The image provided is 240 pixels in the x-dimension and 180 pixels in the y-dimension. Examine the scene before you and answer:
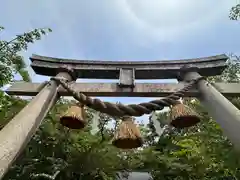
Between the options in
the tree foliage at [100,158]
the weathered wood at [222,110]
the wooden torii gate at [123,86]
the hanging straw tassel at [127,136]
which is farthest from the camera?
the tree foliage at [100,158]

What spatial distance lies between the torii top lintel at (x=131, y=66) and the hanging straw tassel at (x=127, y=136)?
0.83 meters

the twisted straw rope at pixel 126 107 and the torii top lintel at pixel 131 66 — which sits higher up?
the torii top lintel at pixel 131 66

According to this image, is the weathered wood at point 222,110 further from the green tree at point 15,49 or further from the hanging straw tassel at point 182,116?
the green tree at point 15,49

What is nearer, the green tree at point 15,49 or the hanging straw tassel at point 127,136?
the hanging straw tassel at point 127,136

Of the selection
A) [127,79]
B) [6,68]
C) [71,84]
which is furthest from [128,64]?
[6,68]

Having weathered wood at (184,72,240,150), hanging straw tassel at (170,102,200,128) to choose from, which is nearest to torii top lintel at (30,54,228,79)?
weathered wood at (184,72,240,150)

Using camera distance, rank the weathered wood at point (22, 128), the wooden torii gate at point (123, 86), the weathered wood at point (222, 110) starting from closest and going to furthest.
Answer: the weathered wood at point (22, 128) → the weathered wood at point (222, 110) → the wooden torii gate at point (123, 86)

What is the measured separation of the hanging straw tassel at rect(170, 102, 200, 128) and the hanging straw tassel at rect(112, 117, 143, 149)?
0.39 metres

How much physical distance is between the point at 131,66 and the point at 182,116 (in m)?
0.92

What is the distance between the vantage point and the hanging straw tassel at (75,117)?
250 cm

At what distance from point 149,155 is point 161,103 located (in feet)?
9.58

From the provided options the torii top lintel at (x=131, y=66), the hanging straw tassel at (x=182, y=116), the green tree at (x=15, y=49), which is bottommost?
the hanging straw tassel at (x=182, y=116)

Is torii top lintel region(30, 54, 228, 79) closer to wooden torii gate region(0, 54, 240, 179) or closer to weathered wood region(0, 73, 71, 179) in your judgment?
wooden torii gate region(0, 54, 240, 179)

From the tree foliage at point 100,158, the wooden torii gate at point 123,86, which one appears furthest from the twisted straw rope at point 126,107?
the tree foliage at point 100,158
